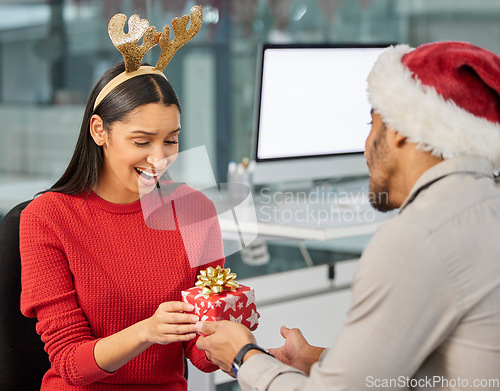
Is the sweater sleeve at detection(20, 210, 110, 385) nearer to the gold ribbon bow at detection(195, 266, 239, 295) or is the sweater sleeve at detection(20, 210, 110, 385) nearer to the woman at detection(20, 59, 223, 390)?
the woman at detection(20, 59, 223, 390)

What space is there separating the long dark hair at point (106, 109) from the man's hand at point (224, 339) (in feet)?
1.39

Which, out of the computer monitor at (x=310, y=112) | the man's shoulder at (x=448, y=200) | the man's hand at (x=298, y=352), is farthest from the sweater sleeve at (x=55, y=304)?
the computer monitor at (x=310, y=112)

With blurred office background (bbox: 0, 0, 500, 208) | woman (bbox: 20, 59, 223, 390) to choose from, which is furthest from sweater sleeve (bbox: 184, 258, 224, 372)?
blurred office background (bbox: 0, 0, 500, 208)

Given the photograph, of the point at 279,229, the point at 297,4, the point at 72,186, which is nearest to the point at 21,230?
the point at 72,186

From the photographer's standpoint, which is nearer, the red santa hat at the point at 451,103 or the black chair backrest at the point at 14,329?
the red santa hat at the point at 451,103

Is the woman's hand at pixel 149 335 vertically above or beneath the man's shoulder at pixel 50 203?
beneath

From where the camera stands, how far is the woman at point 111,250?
4.03 feet

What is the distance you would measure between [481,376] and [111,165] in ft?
2.64

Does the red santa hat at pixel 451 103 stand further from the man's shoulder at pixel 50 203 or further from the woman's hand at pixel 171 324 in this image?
the man's shoulder at pixel 50 203

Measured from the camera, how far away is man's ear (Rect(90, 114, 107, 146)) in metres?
1.32

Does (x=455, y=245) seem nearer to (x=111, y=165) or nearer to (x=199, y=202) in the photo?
(x=199, y=202)

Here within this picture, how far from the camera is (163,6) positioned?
10.00 feet

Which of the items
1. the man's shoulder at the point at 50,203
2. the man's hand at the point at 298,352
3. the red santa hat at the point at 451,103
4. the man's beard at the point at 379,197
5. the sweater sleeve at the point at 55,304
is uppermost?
the red santa hat at the point at 451,103

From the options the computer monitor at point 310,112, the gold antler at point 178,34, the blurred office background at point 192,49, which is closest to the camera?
the gold antler at point 178,34
